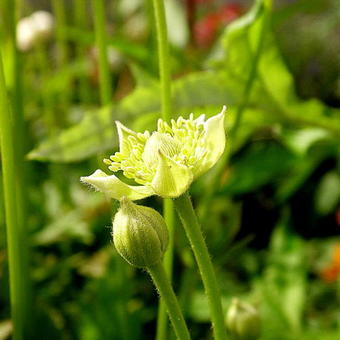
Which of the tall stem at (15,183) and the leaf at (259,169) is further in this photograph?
the leaf at (259,169)

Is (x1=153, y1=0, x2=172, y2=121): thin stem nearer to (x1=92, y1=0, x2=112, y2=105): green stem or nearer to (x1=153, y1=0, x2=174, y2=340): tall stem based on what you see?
(x1=153, y1=0, x2=174, y2=340): tall stem

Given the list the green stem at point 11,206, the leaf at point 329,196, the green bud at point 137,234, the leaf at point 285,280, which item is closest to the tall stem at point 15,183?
the green stem at point 11,206

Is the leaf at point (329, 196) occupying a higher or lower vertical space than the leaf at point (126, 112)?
lower

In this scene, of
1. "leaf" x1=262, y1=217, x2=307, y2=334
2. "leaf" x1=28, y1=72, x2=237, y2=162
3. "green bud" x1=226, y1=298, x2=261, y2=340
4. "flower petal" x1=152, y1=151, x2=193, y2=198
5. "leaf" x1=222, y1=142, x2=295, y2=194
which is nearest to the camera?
"flower petal" x1=152, y1=151, x2=193, y2=198

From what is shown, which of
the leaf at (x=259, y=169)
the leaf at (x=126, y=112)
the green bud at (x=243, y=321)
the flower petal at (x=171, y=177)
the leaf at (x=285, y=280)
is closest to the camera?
the flower petal at (x=171, y=177)

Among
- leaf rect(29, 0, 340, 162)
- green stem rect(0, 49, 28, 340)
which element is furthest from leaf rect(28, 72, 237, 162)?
green stem rect(0, 49, 28, 340)

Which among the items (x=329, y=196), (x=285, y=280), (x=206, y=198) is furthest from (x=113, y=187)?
(x=329, y=196)

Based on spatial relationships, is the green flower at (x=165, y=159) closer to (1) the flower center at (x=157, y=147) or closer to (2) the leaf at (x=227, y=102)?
(1) the flower center at (x=157, y=147)
